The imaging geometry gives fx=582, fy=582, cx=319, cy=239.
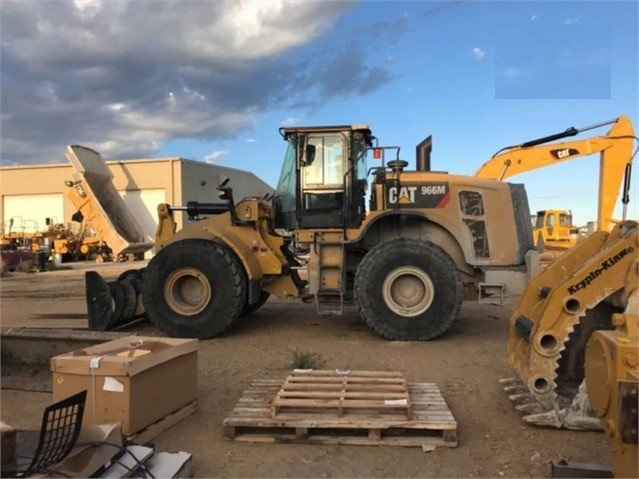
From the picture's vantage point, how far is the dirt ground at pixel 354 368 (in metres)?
3.88

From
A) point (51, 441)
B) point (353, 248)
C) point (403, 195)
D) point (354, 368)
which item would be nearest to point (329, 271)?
point (353, 248)

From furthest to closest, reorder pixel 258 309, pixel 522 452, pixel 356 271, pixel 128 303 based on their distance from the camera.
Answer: pixel 258 309
pixel 128 303
pixel 356 271
pixel 522 452

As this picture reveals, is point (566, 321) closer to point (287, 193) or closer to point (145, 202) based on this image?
point (287, 193)

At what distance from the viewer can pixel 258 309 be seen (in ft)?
34.4

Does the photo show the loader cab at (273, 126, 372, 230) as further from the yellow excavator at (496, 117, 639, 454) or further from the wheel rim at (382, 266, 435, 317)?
the yellow excavator at (496, 117, 639, 454)

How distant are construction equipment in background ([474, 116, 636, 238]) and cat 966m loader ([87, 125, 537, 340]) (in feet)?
7.03

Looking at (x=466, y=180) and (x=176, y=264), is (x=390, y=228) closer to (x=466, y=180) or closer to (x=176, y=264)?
(x=466, y=180)

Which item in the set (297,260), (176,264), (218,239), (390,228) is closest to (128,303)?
(176,264)

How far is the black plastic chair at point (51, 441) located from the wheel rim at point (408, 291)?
4439 millimetres

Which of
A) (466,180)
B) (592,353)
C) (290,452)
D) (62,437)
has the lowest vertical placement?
(290,452)

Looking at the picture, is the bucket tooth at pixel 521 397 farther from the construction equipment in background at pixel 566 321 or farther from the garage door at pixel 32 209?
the garage door at pixel 32 209

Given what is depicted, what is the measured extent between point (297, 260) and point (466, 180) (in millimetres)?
2673

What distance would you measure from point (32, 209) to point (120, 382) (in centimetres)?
3574

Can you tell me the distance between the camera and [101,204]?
939 inches
